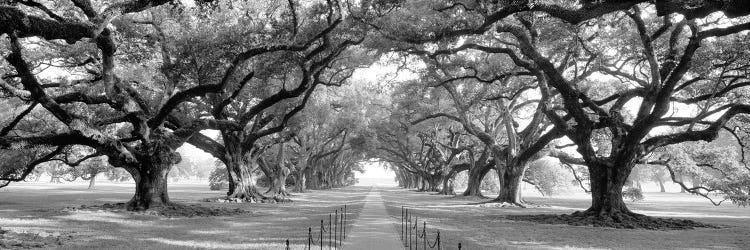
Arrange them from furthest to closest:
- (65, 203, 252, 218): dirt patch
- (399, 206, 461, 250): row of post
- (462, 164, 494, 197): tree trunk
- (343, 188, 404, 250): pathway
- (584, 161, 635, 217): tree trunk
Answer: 1. (462, 164, 494, 197): tree trunk
2. (65, 203, 252, 218): dirt patch
3. (584, 161, 635, 217): tree trunk
4. (343, 188, 404, 250): pathway
5. (399, 206, 461, 250): row of post

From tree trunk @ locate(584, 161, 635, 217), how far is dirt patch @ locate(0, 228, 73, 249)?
17.7 metres

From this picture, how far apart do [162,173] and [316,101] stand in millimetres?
14878

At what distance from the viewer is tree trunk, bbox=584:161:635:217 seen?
746 inches

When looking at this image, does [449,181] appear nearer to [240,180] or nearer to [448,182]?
[448,182]

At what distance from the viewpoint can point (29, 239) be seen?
1081cm

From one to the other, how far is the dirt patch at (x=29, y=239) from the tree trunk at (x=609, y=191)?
17732 mm

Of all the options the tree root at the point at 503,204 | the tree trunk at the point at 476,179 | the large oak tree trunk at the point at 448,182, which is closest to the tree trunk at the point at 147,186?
the tree root at the point at 503,204

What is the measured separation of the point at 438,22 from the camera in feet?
59.4

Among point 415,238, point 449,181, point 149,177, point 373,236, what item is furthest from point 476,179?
point 415,238

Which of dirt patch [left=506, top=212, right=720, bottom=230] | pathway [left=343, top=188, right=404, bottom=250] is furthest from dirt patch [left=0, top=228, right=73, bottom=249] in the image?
dirt patch [left=506, top=212, right=720, bottom=230]

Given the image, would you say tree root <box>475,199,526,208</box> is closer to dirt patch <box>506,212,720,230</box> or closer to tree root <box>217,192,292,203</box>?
dirt patch <box>506,212,720,230</box>

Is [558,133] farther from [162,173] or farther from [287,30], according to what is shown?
[162,173]

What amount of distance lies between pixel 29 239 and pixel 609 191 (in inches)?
746

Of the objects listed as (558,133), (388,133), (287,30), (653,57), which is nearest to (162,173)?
(287,30)
